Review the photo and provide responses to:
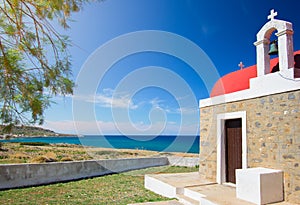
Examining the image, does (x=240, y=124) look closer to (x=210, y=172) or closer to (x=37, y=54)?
(x=210, y=172)

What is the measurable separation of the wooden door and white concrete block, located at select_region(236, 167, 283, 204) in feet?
5.22

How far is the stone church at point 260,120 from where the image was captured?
4.86m

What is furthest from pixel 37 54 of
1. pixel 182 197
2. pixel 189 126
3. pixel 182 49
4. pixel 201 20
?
pixel 189 126

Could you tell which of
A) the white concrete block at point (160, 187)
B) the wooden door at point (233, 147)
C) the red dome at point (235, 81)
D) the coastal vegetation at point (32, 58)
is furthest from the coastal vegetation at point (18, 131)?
the red dome at point (235, 81)

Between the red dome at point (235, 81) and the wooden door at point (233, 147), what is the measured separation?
3.24 feet

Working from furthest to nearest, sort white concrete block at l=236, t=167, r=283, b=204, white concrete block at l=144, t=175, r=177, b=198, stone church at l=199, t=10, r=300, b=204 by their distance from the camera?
1. white concrete block at l=144, t=175, r=177, b=198
2. stone church at l=199, t=10, r=300, b=204
3. white concrete block at l=236, t=167, r=283, b=204

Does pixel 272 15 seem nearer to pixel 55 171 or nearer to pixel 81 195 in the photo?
pixel 81 195

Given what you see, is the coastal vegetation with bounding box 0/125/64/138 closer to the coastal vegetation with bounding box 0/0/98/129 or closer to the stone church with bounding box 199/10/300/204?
the coastal vegetation with bounding box 0/0/98/129

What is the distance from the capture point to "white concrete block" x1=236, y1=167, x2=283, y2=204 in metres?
4.57

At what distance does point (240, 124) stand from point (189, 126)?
256 inches

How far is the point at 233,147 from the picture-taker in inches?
268

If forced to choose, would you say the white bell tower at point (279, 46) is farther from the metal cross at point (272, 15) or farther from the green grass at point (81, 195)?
the green grass at point (81, 195)

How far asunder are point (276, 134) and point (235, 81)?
8.02ft

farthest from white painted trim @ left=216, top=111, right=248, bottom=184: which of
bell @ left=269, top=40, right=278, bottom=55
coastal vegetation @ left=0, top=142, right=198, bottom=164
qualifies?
coastal vegetation @ left=0, top=142, right=198, bottom=164
